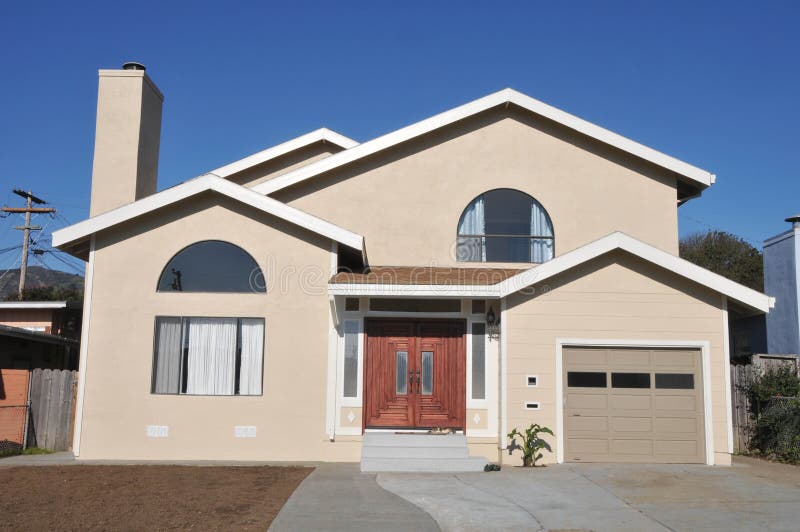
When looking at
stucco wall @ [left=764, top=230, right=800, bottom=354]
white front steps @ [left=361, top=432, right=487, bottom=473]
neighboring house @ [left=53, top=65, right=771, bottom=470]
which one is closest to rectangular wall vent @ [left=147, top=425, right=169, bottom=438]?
neighboring house @ [left=53, top=65, right=771, bottom=470]

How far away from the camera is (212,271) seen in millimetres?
13625

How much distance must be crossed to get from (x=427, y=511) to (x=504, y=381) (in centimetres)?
414

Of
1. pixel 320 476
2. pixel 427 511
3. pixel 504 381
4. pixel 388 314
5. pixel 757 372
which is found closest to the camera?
pixel 427 511

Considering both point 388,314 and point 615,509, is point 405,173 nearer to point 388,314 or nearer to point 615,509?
point 388,314

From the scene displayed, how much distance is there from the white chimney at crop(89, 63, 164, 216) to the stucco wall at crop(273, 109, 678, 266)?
10.5ft

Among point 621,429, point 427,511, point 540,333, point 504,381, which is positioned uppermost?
point 540,333

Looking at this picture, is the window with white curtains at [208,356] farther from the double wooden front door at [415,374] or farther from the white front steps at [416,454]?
the white front steps at [416,454]

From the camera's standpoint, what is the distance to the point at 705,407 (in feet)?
42.9

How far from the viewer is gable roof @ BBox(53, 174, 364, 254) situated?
13242mm

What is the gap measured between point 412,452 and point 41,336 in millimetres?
9260

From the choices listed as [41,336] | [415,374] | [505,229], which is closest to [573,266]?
[505,229]

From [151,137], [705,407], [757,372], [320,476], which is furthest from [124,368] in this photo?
[757,372]

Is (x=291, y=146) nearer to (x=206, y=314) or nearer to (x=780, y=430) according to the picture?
(x=206, y=314)

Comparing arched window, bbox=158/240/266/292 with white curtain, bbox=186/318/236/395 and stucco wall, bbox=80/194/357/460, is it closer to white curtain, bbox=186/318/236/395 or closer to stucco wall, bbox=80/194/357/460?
stucco wall, bbox=80/194/357/460
